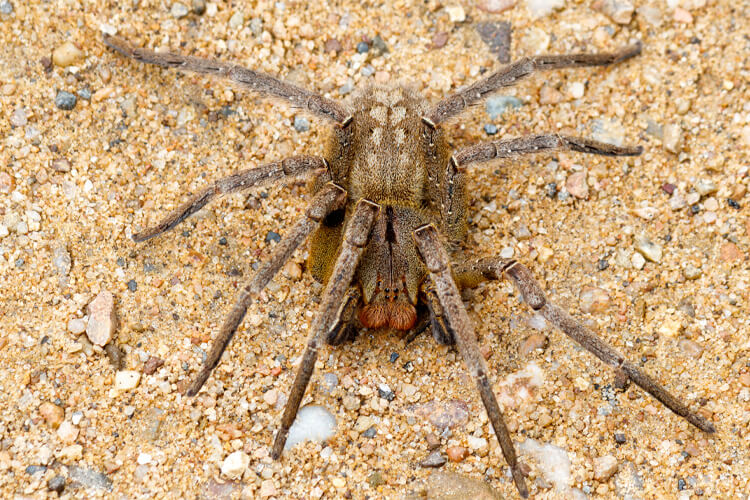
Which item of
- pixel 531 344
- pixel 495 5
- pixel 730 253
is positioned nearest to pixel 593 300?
pixel 531 344

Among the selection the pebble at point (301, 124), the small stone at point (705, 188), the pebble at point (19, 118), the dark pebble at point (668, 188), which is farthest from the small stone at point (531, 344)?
the pebble at point (19, 118)

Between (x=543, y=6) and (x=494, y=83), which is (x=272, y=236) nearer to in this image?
(x=494, y=83)

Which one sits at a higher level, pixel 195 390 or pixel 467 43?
pixel 467 43

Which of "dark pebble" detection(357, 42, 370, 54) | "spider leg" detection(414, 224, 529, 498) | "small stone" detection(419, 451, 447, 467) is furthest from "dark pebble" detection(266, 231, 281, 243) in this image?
"small stone" detection(419, 451, 447, 467)

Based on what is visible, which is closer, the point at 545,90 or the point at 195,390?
the point at 195,390

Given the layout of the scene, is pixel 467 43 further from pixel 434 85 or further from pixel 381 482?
pixel 381 482

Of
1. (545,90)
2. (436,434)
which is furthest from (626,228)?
(436,434)
